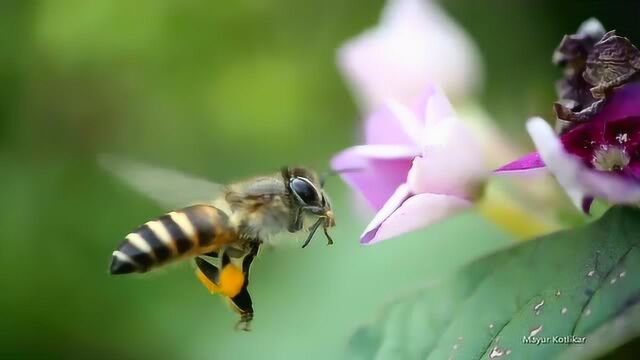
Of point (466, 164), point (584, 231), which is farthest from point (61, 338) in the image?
point (584, 231)

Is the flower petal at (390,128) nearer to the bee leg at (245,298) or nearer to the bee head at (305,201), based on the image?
the bee head at (305,201)

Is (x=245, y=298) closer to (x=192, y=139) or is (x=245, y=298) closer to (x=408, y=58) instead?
(x=408, y=58)

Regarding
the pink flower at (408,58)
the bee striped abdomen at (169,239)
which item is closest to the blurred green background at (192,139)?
the pink flower at (408,58)

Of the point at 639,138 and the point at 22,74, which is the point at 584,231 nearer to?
the point at 639,138

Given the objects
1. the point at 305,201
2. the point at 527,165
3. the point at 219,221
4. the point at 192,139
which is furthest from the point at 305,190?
the point at 192,139

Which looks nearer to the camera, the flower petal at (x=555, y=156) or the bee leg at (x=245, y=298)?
the flower petal at (x=555, y=156)

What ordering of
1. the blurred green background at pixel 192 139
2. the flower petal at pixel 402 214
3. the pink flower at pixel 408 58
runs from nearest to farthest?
the flower petal at pixel 402 214, the pink flower at pixel 408 58, the blurred green background at pixel 192 139
